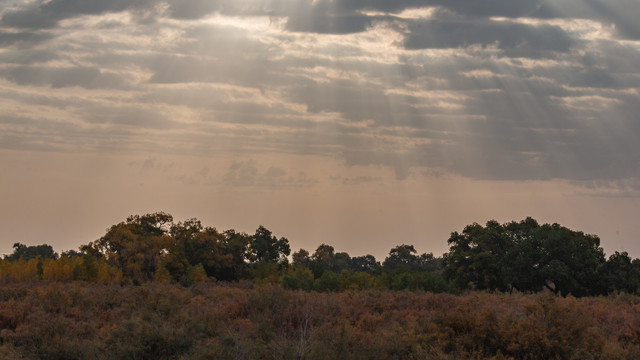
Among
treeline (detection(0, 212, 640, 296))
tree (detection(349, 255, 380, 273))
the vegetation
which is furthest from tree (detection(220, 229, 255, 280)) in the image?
tree (detection(349, 255, 380, 273))

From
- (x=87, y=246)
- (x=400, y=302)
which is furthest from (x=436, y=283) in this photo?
(x=87, y=246)

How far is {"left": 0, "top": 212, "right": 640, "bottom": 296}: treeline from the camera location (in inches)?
2051

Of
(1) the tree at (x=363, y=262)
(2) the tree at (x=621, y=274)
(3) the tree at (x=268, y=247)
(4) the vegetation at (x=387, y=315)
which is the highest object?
(4) the vegetation at (x=387, y=315)

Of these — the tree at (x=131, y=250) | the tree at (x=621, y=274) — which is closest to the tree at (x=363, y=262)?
the tree at (x=131, y=250)

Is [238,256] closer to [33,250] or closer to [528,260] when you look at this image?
[528,260]

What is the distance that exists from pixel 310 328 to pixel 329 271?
5103 cm

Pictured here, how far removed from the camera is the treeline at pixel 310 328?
19.2 m

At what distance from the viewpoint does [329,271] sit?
7519 cm

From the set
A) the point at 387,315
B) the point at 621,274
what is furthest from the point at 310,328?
the point at 621,274

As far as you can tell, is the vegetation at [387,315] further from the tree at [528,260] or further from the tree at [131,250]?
the tree at [131,250]

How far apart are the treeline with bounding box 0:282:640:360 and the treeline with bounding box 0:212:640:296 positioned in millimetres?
17275

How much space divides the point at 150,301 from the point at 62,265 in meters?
42.9

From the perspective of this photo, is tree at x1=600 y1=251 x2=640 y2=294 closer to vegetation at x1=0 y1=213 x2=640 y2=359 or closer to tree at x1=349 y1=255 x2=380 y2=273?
vegetation at x1=0 y1=213 x2=640 y2=359

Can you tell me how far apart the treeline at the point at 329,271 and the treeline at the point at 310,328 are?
56.7ft
